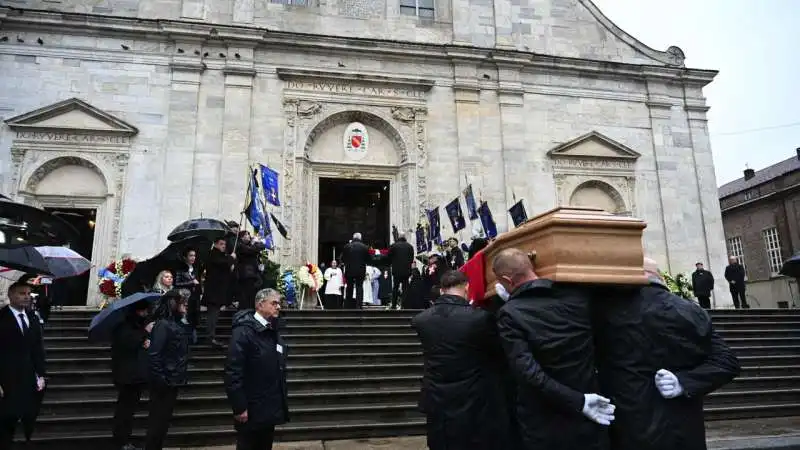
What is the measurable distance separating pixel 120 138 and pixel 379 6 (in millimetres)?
9893

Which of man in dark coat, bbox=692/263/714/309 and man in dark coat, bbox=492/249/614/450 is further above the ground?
man in dark coat, bbox=692/263/714/309

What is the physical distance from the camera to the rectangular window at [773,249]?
1131 inches

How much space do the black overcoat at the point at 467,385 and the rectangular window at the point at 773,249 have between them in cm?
3213

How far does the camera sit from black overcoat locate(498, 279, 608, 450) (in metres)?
2.84

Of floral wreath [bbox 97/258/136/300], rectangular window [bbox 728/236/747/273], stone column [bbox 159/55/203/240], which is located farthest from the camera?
rectangular window [bbox 728/236/747/273]

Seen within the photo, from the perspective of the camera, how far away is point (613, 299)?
3.18 metres

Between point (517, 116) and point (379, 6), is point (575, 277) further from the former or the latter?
point (379, 6)

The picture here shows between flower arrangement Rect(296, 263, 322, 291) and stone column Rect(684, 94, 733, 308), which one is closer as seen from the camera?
flower arrangement Rect(296, 263, 322, 291)

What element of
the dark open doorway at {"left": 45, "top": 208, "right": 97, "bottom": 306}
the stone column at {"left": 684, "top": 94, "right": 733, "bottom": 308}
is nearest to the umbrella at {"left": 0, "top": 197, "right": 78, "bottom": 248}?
the dark open doorway at {"left": 45, "top": 208, "right": 97, "bottom": 306}

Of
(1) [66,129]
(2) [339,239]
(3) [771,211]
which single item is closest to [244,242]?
(1) [66,129]

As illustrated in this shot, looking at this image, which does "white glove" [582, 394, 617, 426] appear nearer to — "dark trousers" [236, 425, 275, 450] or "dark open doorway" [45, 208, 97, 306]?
"dark trousers" [236, 425, 275, 450]

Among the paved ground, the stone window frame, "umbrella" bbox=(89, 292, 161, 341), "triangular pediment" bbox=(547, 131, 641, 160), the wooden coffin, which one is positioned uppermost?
the stone window frame

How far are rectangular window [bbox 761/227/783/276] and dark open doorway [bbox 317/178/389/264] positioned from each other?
23564 millimetres

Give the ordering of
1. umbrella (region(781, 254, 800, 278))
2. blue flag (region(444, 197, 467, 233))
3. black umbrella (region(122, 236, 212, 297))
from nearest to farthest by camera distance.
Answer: black umbrella (region(122, 236, 212, 297)) < umbrella (region(781, 254, 800, 278)) < blue flag (region(444, 197, 467, 233))
